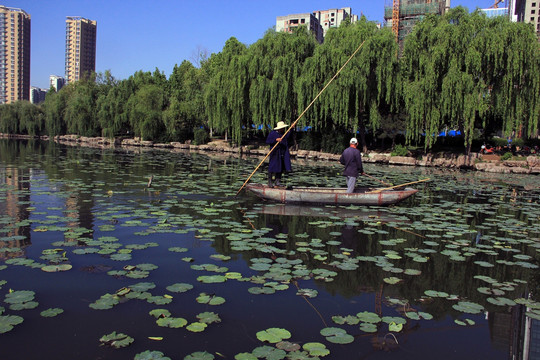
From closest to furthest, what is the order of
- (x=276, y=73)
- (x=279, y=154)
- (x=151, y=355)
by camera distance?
(x=151, y=355), (x=279, y=154), (x=276, y=73)

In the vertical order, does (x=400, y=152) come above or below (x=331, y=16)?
below

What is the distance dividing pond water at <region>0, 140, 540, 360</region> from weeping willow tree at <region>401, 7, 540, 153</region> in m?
14.6

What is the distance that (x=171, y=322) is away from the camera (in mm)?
3283

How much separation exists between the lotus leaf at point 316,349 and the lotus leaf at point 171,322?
3.13ft

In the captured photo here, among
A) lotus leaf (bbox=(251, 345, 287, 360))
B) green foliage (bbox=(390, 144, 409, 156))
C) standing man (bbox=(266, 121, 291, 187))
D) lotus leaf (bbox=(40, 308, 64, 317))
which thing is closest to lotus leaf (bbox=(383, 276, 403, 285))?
lotus leaf (bbox=(251, 345, 287, 360))

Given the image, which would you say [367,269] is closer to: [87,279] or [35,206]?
[87,279]

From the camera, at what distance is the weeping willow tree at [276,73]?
27125mm

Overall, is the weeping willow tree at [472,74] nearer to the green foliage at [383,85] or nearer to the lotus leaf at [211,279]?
the green foliage at [383,85]

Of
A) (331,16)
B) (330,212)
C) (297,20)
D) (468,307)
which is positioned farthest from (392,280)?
(331,16)

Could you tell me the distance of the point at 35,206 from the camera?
770cm

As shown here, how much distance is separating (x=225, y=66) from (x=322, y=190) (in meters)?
24.0

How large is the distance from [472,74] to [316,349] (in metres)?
21.9

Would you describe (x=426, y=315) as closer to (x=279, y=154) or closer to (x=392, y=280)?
(x=392, y=280)

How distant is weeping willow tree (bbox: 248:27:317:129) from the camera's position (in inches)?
1068
